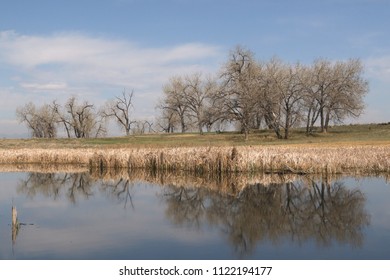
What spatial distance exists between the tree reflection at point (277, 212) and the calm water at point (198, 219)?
0.11 feet

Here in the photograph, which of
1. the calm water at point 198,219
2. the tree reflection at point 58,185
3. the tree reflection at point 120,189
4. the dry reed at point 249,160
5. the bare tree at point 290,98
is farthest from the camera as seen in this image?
the bare tree at point 290,98

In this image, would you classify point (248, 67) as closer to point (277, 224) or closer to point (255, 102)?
point (255, 102)

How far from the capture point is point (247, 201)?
18375mm

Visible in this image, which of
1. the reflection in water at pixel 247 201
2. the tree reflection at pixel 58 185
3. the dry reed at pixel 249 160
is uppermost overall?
the dry reed at pixel 249 160

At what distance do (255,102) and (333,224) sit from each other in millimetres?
41665

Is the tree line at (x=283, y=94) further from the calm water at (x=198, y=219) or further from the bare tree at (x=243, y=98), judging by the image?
the calm water at (x=198, y=219)

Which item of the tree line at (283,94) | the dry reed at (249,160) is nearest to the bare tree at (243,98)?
the tree line at (283,94)

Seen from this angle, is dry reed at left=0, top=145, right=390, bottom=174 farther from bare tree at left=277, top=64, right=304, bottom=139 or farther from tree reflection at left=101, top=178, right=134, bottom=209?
bare tree at left=277, top=64, right=304, bottom=139

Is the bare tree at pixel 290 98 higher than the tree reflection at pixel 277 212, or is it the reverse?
the bare tree at pixel 290 98

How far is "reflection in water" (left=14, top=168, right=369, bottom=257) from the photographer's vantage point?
13.1 metres

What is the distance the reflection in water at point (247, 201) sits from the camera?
1307cm

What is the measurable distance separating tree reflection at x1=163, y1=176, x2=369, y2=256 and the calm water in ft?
0.11

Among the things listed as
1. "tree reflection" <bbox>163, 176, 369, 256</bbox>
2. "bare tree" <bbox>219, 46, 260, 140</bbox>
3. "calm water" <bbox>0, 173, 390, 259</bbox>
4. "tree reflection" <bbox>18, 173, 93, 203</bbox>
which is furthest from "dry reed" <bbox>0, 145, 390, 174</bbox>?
"bare tree" <bbox>219, 46, 260, 140</bbox>

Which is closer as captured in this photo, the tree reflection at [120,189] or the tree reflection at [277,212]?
the tree reflection at [277,212]
